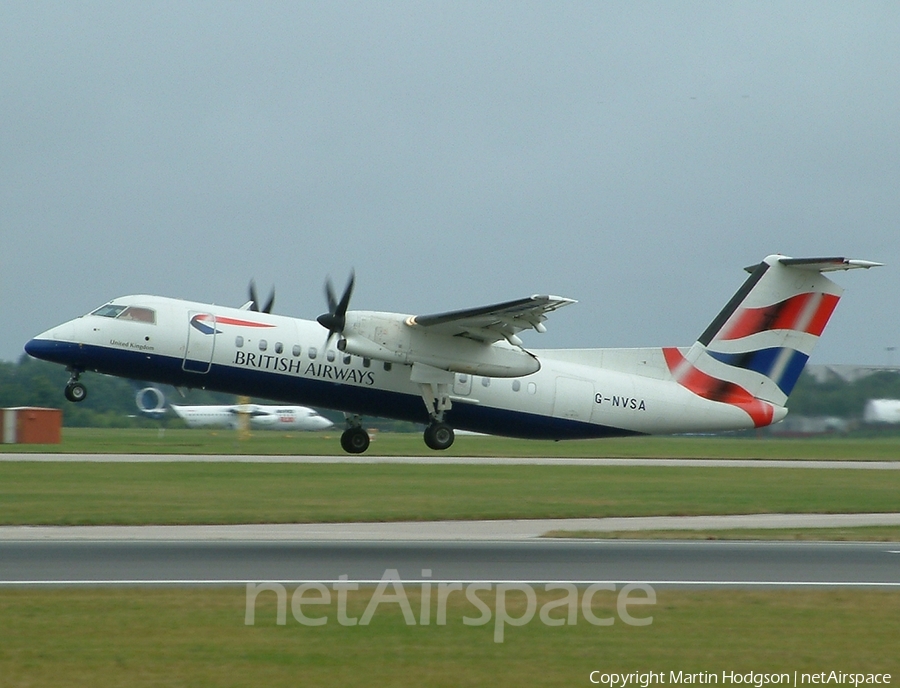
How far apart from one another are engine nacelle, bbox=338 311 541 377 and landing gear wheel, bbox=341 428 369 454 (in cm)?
247

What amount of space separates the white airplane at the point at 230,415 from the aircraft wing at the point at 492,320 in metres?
49.9

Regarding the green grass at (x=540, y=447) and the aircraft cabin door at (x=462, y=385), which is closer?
the aircraft cabin door at (x=462, y=385)

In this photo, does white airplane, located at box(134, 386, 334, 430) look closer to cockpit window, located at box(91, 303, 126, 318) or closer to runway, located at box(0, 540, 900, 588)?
cockpit window, located at box(91, 303, 126, 318)

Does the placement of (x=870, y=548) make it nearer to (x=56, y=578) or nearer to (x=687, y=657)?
(x=687, y=657)

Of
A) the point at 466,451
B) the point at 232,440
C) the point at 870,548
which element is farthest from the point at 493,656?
the point at 232,440

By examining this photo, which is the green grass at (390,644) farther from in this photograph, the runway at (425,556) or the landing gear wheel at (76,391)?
the landing gear wheel at (76,391)

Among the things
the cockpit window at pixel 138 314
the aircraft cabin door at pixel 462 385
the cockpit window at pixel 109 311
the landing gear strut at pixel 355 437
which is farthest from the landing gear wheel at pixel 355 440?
the cockpit window at pixel 109 311

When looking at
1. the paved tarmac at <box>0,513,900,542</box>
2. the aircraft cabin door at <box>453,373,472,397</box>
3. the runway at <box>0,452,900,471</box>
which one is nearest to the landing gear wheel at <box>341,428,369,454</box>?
the paved tarmac at <box>0,513,900,542</box>

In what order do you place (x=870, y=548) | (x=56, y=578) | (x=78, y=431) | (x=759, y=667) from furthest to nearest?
(x=78, y=431), (x=870, y=548), (x=56, y=578), (x=759, y=667)

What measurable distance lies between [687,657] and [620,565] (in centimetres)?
635

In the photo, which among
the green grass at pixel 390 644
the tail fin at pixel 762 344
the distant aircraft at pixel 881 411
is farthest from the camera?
the distant aircraft at pixel 881 411

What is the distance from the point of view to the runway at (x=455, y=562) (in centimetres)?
1580

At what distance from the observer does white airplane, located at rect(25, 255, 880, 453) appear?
2275 centimetres

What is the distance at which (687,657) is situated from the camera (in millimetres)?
11211
